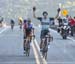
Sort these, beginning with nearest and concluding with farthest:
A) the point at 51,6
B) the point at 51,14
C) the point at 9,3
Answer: the point at 51,14 < the point at 51,6 < the point at 9,3

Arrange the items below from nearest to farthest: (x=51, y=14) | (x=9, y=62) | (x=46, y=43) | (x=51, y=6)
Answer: (x=9, y=62)
(x=46, y=43)
(x=51, y=14)
(x=51, y=6)

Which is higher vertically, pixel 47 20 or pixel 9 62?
pixel 47 20

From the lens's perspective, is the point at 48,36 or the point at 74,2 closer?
the point at 48,36

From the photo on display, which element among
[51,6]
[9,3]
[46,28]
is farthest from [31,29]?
[9,3]

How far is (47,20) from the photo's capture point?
20234mm

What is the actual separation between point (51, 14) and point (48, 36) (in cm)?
11171

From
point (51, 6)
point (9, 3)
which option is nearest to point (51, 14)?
point (51, 6)

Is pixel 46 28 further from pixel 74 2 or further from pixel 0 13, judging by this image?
pixel 0 13

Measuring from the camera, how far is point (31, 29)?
2131cm

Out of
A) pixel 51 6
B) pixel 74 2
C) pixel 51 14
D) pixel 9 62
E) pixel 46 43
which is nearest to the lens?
pixel 9 62

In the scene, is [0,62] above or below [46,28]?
below

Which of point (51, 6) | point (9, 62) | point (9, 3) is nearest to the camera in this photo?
point (9, 62)

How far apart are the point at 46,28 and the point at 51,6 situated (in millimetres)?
124295

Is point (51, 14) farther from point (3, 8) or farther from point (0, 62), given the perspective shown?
point (0, 62)
